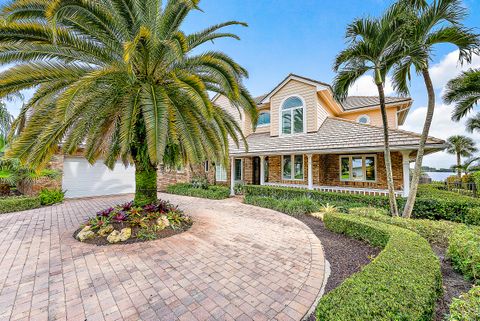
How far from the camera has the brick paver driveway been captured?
290 centimetres

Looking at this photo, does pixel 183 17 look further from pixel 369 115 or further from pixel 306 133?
pixel 369 115

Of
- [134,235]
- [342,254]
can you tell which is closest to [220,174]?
[134,235]

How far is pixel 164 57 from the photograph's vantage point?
216 inches

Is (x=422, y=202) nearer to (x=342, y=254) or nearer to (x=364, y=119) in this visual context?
(x=342, y=254)

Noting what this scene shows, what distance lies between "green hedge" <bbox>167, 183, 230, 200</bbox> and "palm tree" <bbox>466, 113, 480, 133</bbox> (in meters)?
18.7

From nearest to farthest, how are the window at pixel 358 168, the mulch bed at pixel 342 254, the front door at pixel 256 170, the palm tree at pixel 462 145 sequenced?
the mulch bed at pixel 342 254, the window at pixel 358 168, the front door at pixel 256 170, the palm tree at pixel 462 145

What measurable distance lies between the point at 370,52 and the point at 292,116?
6.61m

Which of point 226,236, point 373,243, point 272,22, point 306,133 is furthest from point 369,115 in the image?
point 226,236

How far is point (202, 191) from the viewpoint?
1320cm

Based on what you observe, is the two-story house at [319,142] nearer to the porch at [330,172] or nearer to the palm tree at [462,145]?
the porch at [330,172]

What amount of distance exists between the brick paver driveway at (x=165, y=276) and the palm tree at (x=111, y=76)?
7.32 feet

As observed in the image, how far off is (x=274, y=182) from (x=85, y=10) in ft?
40.4

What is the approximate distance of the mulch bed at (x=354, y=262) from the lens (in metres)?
3.32

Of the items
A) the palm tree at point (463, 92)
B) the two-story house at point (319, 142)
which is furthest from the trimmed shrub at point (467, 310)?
the palm tree at point (463, 92)
